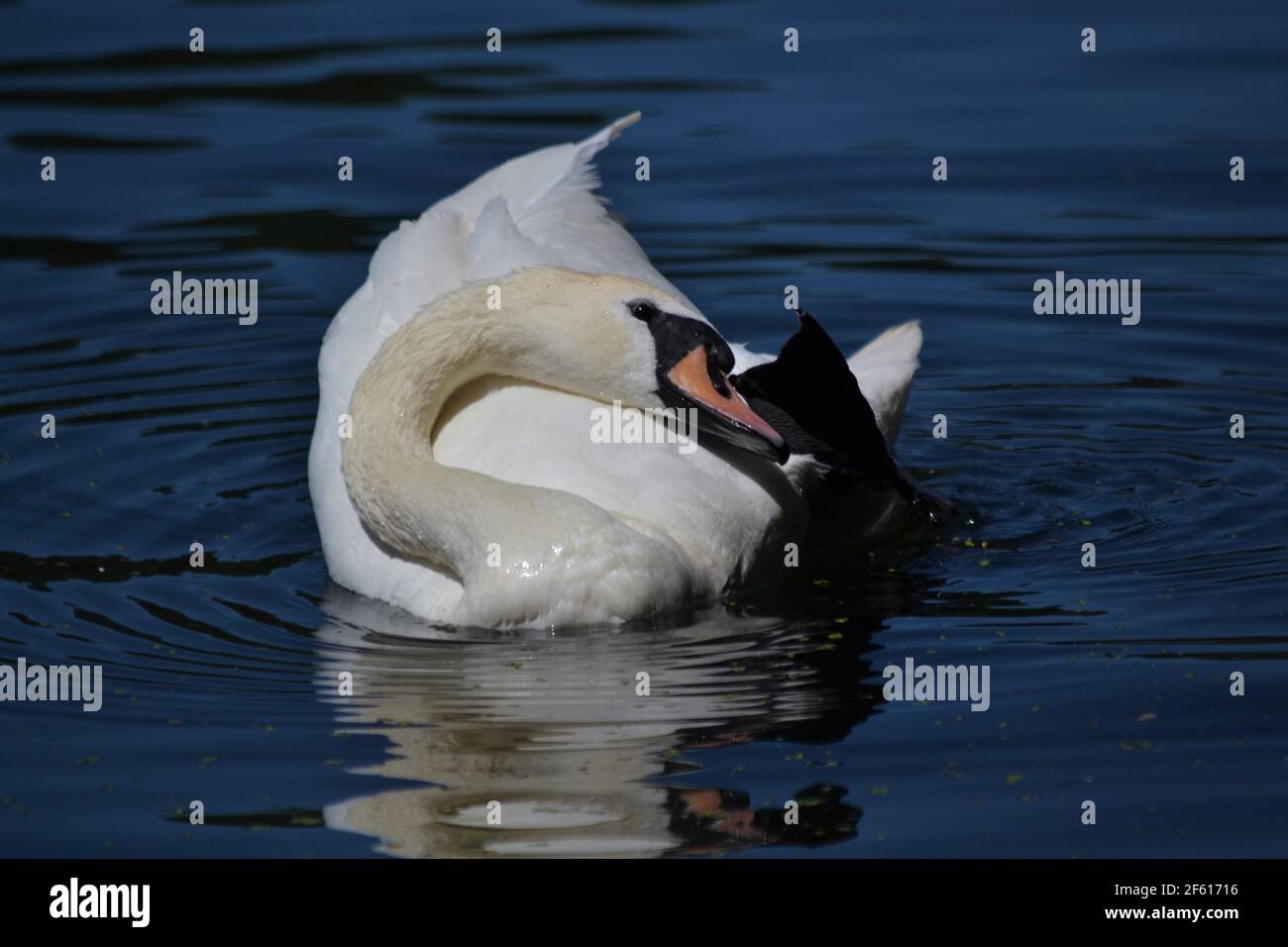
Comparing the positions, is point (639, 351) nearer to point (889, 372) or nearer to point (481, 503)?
point (481, 503)

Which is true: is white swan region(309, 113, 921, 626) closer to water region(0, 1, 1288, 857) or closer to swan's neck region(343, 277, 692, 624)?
swan's neck region(343, 277, 692, 624)

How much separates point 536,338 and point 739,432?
2.96ft

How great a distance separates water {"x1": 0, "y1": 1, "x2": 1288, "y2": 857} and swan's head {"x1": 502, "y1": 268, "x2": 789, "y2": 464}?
0.73 meters

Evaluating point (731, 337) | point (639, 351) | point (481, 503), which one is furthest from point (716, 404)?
point (731, 337)

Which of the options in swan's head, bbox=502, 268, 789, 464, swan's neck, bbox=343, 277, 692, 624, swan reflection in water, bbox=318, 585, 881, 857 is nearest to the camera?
swan reflection in water, bbox=318, 585, 881, 857

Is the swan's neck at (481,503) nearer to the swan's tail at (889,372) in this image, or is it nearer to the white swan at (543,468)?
the white swan at (543,468)

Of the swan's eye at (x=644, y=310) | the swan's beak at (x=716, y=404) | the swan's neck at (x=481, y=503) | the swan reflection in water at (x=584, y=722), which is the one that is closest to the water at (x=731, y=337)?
the swan reflection in water at (x=584, y=722)

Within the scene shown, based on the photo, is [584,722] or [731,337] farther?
[731,337]

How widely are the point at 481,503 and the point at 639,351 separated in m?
0.82

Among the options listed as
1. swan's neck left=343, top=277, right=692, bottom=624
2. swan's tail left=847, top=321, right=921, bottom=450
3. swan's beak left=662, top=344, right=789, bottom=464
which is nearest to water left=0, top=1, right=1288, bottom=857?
swan's neck left=343, top=277, right=692, bottom=624

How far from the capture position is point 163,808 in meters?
6.25

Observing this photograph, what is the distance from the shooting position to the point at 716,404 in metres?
7.60

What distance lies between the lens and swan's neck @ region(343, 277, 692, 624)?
24.3 feet

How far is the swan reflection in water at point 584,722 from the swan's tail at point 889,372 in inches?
51.1
